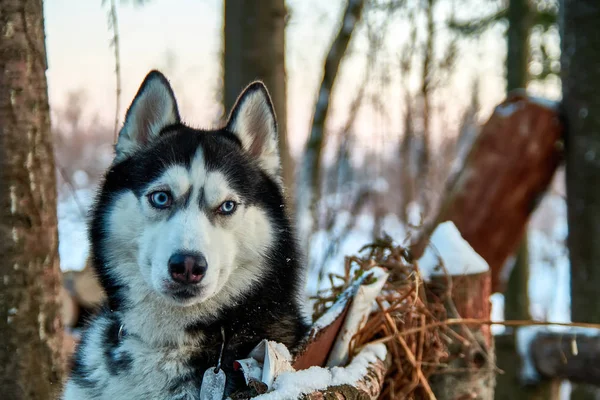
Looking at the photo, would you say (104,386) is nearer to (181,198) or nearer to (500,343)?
(181,198)

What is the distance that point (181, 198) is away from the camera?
1.92 metres

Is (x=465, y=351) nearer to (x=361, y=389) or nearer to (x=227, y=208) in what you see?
(x=361, y=389)

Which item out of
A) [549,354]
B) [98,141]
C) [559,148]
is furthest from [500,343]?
[98,141]

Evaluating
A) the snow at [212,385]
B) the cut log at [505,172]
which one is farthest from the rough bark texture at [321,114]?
the snow at [212,385]

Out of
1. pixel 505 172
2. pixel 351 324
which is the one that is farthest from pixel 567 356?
pixel 351 324

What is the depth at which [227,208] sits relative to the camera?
1983 mm

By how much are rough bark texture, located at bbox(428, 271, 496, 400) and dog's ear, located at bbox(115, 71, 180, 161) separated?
141 cm

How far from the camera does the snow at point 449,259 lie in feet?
8.52

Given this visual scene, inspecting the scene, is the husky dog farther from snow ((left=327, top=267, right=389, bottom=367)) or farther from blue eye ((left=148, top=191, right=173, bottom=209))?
snow ((left=327, top=267, right=389, bottom=367))

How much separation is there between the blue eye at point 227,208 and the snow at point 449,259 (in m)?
1.04

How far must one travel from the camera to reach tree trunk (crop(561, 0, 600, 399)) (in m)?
4.71

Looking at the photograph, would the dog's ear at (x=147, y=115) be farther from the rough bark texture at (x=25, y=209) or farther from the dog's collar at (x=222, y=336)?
the dog's collar at (x=222, y=336)

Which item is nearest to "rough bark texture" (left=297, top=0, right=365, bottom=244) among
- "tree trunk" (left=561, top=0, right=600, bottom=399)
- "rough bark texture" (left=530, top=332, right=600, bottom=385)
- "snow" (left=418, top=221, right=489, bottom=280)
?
"tree trunk" (left=561, top=0, right=600, bottom=399)

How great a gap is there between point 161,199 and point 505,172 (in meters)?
3.86
